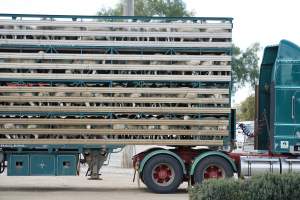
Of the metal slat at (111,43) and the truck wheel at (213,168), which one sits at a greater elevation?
the metal slat at (111,43)

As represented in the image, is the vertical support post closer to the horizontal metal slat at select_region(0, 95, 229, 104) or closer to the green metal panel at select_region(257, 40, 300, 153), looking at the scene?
the horizontal metal slat at select_region(0, 95, 229, 104)

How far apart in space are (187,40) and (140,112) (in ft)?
6.86

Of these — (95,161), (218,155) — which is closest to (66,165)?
(95,161)

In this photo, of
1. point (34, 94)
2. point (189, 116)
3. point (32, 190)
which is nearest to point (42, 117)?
point (34, 94)

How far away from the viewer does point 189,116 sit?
17.5 metres

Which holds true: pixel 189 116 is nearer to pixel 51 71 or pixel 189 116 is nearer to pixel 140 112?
pixel 140 112

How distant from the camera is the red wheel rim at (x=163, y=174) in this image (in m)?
17.4

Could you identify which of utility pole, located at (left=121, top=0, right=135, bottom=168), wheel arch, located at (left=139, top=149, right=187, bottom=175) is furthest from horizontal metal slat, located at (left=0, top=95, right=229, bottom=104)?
utility pole, located at (left=121, top=0, right=135, bottom=168)

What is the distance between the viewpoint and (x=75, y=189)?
61.5ft

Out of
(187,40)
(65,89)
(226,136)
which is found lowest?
(226,136)

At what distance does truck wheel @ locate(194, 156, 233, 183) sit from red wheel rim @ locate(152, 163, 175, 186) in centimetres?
64

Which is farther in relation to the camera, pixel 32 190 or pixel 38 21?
pixel 32 190

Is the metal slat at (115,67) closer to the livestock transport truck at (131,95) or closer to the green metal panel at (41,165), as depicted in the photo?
the livestock transport truck at (131,95)

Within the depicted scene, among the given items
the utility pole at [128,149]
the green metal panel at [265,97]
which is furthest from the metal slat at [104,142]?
the utility pole at [128,149]
